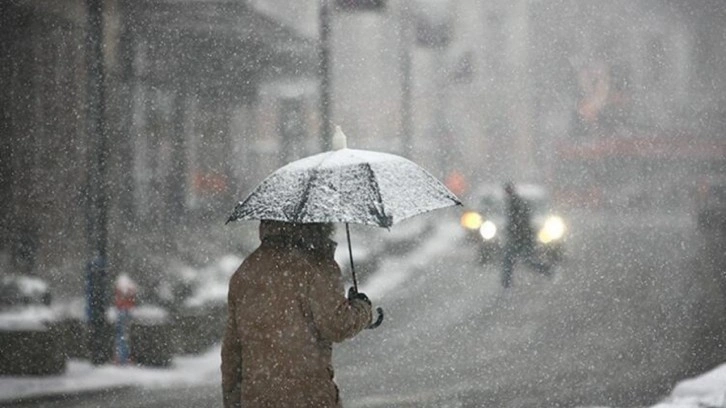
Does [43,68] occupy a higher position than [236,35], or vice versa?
[236,35]

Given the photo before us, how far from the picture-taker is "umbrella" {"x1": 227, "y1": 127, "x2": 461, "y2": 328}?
300 cm

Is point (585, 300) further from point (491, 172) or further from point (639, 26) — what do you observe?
point (639, 26)

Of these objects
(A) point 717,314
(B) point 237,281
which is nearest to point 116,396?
(B) point 237,281

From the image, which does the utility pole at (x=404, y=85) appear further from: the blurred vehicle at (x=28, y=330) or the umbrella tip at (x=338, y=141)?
the umbrella tip at (x=338, y=141)

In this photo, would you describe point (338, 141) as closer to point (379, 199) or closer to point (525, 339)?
point (379, 199)

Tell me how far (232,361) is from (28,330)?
7.43m

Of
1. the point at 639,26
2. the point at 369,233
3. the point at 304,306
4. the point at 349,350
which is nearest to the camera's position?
the point at 304,306

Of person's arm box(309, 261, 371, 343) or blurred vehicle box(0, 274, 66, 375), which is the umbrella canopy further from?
blurred vehicle box(0, 274, 66, 375)

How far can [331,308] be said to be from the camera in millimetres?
2953

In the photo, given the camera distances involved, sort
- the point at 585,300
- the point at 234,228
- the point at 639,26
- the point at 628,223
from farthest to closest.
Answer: the point at 639,26 < the point at 628,223 < the point at 234,228 < the point at 585,300

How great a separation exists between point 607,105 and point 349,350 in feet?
96.1

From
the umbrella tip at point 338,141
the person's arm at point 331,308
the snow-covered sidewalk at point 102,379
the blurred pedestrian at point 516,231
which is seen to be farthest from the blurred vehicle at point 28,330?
the blurred pedestrian at point 516,231

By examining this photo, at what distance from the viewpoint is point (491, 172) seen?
3916cm

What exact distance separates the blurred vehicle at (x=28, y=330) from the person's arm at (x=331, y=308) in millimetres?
6281
